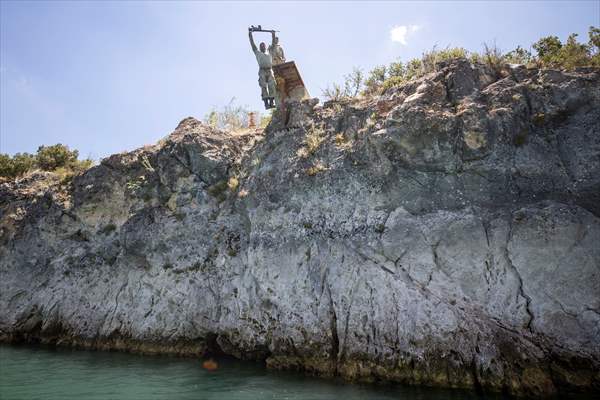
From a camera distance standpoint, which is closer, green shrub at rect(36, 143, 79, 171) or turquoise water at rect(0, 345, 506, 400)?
turquoise water at rect(0, 345, 506, 400)

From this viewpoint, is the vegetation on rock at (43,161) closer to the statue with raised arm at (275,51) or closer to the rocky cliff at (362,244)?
the rocky cliff at (362,244)

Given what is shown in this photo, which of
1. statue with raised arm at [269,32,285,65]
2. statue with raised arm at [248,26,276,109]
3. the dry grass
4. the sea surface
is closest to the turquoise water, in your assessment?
the sea surface

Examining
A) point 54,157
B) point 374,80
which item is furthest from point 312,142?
point 54,157

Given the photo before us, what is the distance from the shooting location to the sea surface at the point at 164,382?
7684 millimetres

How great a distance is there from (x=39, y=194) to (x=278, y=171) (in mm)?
11634

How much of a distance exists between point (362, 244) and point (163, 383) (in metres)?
5.91

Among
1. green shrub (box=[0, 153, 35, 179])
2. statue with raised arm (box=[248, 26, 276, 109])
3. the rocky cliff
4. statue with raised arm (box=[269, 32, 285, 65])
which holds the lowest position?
the rocky cliff

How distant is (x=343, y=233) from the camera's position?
10469mm

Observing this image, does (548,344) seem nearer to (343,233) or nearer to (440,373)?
(440,373)

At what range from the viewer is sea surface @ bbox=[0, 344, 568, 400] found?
768 centimetres

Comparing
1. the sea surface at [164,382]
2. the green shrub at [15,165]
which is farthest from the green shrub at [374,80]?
the green shrub at [15,165]

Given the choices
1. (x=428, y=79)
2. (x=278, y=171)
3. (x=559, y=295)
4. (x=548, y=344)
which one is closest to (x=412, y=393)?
(x=548, y=344)

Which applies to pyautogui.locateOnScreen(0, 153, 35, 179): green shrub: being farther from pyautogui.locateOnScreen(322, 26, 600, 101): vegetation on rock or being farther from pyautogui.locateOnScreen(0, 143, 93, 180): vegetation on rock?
pyautogui.locateOnScreen(322, 26, 600, 101): vegetation on rock

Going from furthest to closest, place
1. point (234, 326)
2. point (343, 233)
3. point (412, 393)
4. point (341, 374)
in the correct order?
point (234, 326) < point (343, 233) < point (341, 374) < point (412, 393)
